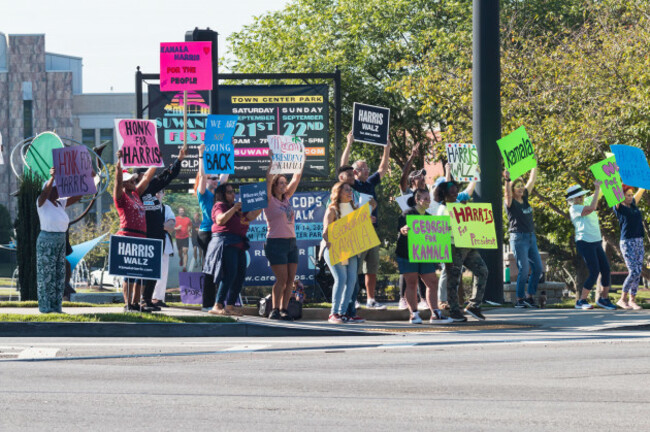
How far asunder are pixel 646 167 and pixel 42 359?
9870mm

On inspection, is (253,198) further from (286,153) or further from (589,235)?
(589,235)

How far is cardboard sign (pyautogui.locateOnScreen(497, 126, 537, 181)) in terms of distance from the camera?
1508 centimetres

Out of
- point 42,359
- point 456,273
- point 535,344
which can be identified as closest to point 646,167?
point 456,273

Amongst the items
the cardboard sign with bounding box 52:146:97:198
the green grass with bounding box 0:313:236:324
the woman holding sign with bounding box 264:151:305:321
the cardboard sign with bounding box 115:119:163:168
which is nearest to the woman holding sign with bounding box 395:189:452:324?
the woman holding sign with bounding box 264:151:305:321

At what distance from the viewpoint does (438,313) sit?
1345 centimetres

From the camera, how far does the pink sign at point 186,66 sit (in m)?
14.8

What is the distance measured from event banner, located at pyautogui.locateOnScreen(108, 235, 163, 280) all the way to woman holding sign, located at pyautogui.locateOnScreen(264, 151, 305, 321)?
131cm

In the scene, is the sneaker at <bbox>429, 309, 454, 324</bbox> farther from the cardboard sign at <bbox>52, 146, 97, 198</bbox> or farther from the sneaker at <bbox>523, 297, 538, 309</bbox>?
the cardboard sign at <bbox>52, 146, 97, 198</bbox>

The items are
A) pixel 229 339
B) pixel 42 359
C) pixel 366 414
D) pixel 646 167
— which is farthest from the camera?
pixel 646 167

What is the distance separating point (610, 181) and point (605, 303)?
5.90ft

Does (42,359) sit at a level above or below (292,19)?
below

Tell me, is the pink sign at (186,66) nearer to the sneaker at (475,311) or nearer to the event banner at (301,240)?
the event banner at (301,240)

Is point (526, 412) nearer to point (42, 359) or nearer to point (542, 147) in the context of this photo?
point (42, 359)

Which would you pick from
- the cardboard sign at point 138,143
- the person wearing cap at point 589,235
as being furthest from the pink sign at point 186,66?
the person wearing cap at point 589,235
